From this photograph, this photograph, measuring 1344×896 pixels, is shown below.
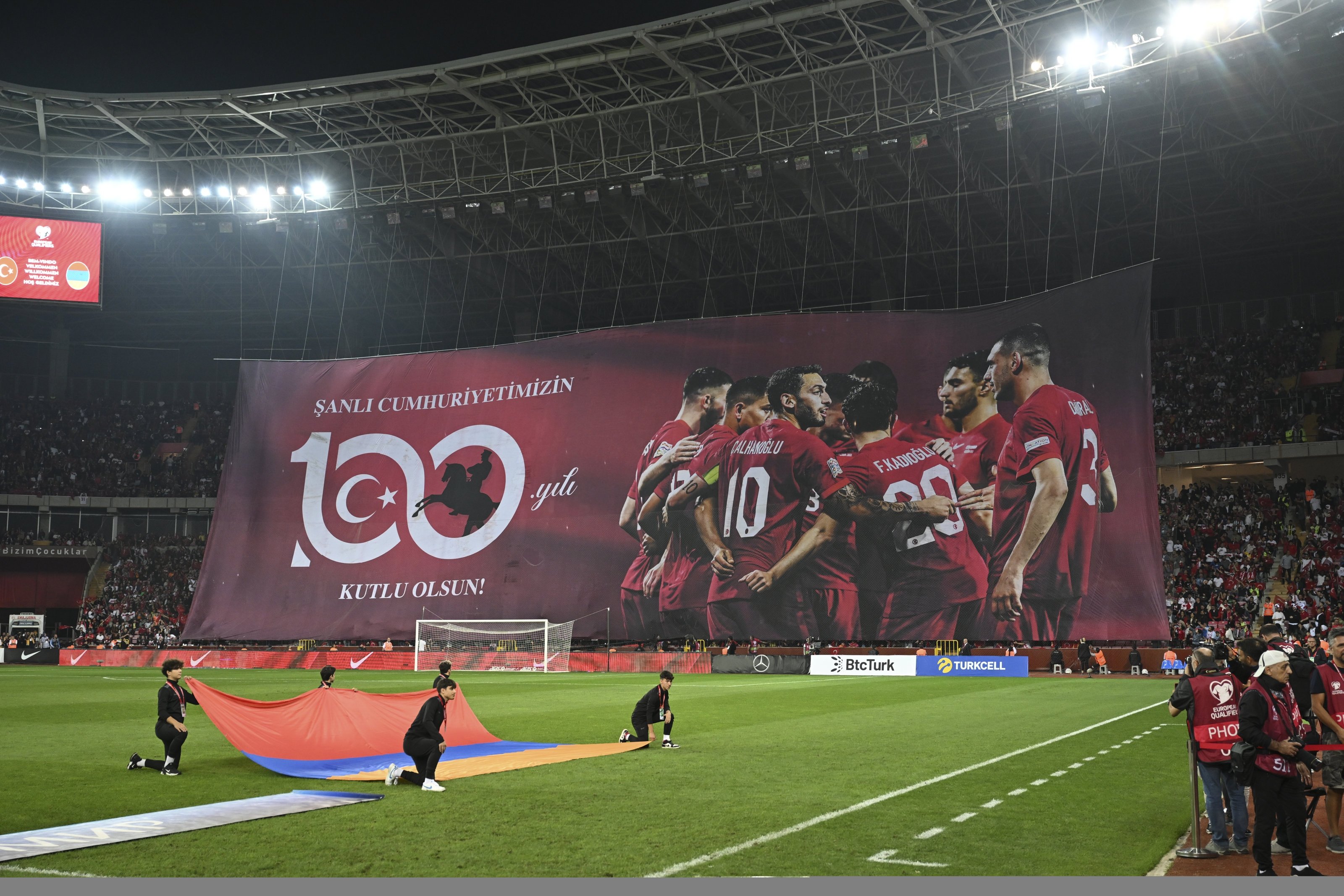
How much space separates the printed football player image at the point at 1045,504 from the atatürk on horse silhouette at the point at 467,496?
21452mm

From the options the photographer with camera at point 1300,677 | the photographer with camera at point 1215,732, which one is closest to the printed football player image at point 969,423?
the photographer with camera at point 1300,677

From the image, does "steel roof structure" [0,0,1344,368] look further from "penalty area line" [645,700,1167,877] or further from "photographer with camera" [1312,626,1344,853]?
"photographer with camera" [1312,626,1344,853]

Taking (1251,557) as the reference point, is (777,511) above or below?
above

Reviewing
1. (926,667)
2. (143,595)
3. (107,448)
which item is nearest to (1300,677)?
(926,667)

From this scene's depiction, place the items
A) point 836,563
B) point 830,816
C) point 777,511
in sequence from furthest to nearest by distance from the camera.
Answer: point 777,511 → point 836,563 → point 830,816

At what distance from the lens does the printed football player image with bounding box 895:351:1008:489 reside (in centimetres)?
4050

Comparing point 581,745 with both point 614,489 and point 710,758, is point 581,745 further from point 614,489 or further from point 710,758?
point 614,489

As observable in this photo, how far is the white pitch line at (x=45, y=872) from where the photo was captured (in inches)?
315

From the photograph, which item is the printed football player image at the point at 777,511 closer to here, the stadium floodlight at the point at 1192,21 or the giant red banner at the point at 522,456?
the giant red banner at the point at 522,456

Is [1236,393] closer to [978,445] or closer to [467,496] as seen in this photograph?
[978,445]

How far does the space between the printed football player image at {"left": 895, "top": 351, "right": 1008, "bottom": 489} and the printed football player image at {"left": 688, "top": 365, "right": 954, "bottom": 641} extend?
5.90ft

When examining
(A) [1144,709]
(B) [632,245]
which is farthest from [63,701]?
(B) [632,245]

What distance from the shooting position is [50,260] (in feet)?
159

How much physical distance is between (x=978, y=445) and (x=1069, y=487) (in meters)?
3.63
